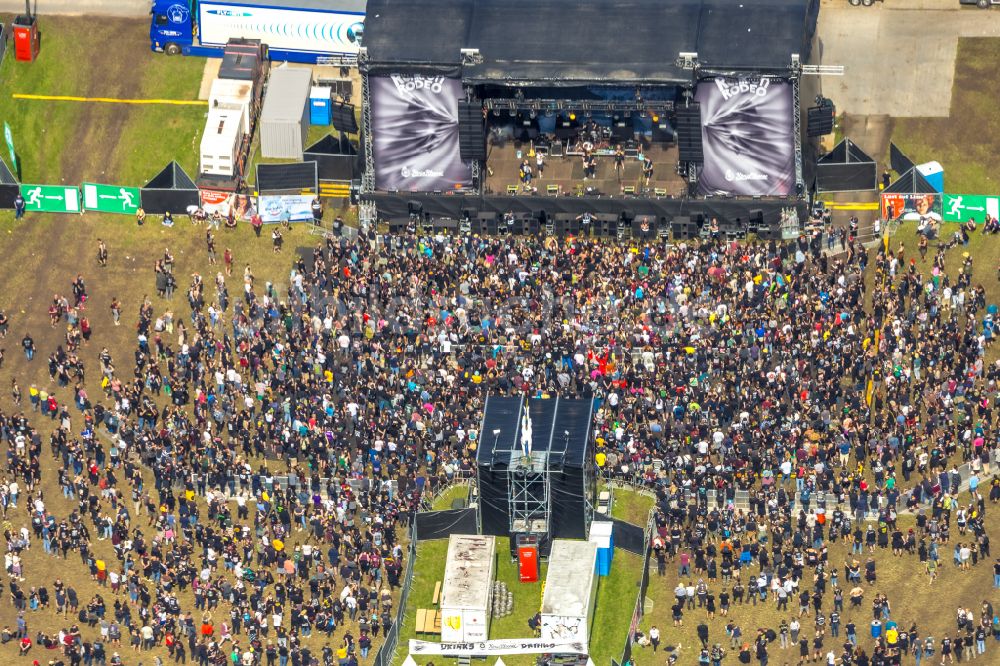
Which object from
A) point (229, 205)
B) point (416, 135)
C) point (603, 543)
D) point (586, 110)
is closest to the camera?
point (603, 543)

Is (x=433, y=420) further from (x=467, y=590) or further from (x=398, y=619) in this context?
(x=467, y=590)

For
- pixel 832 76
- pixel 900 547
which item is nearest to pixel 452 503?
pixel 900 547

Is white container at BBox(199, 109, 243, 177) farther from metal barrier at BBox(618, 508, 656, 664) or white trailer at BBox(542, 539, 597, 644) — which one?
white trailer at BBox(542, 539, 597, 644)

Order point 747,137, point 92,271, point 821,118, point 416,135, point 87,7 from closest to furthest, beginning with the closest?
1. point 747,137
2. point 821,118
3. point 92,271
4. point 416,135
5. point 87,7

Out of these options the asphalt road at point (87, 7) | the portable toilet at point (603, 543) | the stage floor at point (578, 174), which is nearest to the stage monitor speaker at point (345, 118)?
the stage floor at point (578, 174)

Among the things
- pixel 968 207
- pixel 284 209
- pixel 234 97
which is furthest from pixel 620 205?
pixel 234 97

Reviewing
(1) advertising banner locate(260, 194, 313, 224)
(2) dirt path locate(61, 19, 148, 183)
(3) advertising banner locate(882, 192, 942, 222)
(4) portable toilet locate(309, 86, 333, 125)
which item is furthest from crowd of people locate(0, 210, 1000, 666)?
(2) dirt path locate(61, 19, 148, 183)

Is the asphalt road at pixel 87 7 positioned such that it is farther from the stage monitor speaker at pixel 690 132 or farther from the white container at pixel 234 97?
the stage monitor speaker at pixel 690 132
